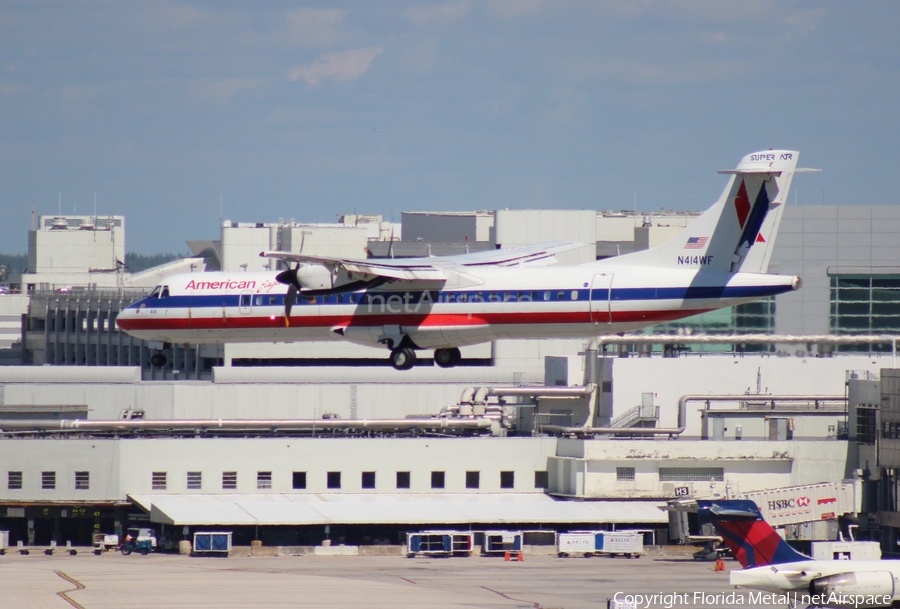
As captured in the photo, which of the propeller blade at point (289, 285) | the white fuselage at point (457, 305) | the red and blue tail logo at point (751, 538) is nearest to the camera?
the red and blue tail logo at point (751, 538)

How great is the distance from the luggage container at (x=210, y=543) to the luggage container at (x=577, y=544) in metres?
17.1

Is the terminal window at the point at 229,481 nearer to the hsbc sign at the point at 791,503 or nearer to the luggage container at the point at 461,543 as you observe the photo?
the luggage container at the point at 461,543

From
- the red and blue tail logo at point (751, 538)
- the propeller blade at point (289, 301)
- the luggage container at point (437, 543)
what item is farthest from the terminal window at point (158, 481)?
the red and blue tail logo at point (751, 538)

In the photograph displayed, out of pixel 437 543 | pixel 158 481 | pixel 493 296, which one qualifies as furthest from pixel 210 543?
pixel 493 296

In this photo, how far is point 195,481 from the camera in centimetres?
8075

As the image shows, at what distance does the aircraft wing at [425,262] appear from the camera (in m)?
62.8

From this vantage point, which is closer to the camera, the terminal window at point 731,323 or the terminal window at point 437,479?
the terminal window at point 437,479

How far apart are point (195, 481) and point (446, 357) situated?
19390mm

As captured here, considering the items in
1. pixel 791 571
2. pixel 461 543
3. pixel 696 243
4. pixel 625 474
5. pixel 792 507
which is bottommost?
pixel 461 543

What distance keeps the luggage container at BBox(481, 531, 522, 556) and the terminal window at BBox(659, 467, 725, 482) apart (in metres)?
10.3

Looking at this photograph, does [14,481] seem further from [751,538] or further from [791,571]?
[791,571]

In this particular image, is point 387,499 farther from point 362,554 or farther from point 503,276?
point 503,276

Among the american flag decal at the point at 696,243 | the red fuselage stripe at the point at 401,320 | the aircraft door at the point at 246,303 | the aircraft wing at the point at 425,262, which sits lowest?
the red fuselage stripe at the point at 401,320

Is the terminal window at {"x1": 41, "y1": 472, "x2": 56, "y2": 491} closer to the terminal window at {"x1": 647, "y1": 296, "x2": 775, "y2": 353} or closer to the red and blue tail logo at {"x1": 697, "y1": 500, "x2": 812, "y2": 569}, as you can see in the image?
the red and blue tail logo at {"x1": 697, "y1": 500, "x2": 812, "y2": 569}
